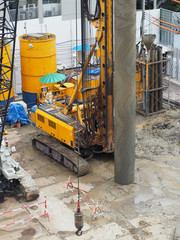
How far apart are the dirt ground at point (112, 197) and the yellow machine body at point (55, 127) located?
1.21 m

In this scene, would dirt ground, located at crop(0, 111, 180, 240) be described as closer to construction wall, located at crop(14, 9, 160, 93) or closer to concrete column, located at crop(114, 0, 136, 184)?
concrete column, located at crop(114, 0, 136, 184)

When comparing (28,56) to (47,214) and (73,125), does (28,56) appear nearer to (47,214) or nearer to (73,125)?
(73,125)

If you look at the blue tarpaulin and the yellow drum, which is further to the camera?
the yellow drum

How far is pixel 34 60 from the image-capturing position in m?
24.9

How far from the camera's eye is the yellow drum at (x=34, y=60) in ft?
81.0

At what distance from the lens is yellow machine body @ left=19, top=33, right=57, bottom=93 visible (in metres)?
24.7

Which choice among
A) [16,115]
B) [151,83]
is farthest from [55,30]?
[151,83]

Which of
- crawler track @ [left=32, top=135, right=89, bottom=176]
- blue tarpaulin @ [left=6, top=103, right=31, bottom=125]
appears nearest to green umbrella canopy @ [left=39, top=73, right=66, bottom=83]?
blue tarpaulin @ [left=6, top=103, right=31, bottom=125]

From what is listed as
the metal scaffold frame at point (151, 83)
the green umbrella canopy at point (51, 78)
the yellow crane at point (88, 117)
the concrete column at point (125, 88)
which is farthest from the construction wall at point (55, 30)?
the concrete column at point (125, 88)

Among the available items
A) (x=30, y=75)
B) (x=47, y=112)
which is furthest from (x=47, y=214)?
(x=30, y=75)

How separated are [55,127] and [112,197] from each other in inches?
173

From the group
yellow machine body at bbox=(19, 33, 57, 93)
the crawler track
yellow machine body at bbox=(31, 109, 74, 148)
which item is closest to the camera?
the crawler track

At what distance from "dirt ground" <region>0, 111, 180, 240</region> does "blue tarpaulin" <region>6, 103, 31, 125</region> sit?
180 cm

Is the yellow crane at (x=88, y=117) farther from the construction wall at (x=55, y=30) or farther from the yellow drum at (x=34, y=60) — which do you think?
the construction wall at (x=55, y=30)
